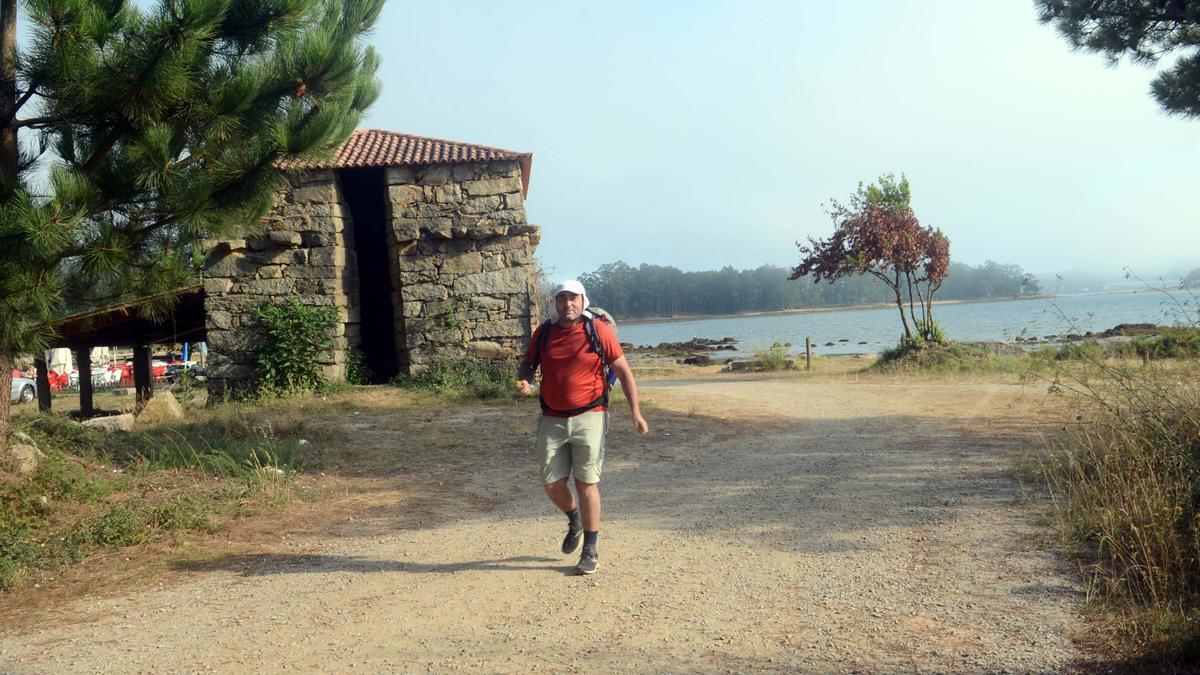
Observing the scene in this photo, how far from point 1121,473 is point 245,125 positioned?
6631 mm

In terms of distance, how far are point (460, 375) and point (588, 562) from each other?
30.7ft

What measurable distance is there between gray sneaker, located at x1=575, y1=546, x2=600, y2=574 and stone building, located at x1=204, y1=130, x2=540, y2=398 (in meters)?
9.38

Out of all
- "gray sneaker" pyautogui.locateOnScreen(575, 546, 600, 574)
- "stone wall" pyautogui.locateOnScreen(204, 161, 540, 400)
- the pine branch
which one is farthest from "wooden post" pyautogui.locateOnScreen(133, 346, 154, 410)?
"gray sneaker" pyautogui.locateOnScreen(575, 546, 600, 574)

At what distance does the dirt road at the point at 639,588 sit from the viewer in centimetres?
376

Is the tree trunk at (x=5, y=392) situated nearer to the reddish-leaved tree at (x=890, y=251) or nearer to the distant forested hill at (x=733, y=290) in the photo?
the reddish-leaved tree at (x=890, y=251)

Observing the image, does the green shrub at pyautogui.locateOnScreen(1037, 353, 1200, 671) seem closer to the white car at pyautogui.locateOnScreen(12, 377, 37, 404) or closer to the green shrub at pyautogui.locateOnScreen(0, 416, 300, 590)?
the green shrub at pyautogui.locateOnScreen(0, 416, 300, 590)

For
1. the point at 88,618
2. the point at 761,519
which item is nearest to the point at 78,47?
the point at 88,618

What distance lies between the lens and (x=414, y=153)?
14492mm

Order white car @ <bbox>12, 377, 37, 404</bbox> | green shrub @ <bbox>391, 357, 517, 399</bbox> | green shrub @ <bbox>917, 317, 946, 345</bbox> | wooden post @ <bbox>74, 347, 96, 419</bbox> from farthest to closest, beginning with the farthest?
white car @ <bbox>12, 377, 37, 404</bbox>
green shrub @ <bbox>917, 317, 946, 345</bbox>
wooden post @ <bbox>74, 347, 96, 419</bbox>
green shrub @ <bbox>391, 357, 517, 399</bbox>

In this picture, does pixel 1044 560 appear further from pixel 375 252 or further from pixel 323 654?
pixel 375 252

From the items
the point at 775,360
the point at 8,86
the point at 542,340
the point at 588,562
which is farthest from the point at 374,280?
the point at 588,562

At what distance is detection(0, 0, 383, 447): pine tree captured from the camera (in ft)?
18.7

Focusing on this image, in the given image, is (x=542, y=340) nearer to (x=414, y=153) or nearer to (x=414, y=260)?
(x=414, y=260)

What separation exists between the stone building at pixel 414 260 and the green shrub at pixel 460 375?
0.45 feet
